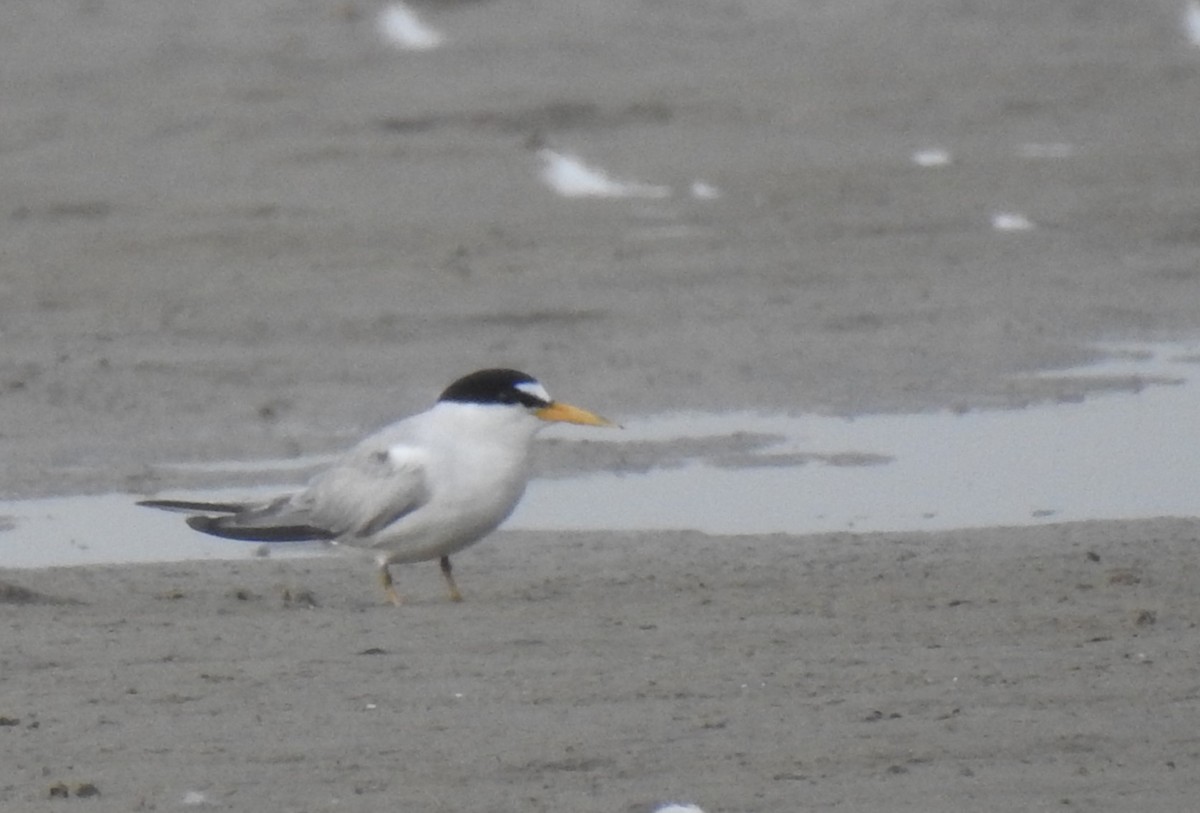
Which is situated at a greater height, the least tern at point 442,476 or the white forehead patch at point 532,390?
the white forehead patch at point 532,390

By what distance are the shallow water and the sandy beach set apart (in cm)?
25

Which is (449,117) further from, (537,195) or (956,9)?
(956,9)

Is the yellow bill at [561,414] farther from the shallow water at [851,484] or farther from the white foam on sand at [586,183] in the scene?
the white foam on sand at [586,183]

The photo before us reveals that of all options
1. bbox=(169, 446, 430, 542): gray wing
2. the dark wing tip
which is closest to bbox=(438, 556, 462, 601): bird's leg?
bbox=(169, 446, 430, 542): gray wing

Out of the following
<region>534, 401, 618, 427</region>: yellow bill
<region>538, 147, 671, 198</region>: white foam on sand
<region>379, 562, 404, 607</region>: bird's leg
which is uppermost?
<region>538, 147, 671, 198</region>: white foam on sand

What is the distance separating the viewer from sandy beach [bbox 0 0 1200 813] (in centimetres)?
639

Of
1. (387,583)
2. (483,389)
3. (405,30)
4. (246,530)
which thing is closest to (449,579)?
(387,583)

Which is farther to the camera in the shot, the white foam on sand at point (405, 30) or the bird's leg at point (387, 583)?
the white foam on sand at point (405, 30)

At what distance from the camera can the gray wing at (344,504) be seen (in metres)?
8.55

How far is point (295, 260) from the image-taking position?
49.8 ft

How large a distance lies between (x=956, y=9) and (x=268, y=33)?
5213mm

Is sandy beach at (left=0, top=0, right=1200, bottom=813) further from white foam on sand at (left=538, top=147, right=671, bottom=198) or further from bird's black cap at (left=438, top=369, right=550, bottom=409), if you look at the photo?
bird's black cap at (left=438, top=369, right=550, bottom=409)

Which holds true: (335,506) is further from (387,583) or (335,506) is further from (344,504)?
(387,583)

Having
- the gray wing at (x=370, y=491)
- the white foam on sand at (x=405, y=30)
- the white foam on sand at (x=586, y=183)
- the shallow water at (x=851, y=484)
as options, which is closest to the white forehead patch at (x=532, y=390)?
the gray wing at (x=370, y=491)
